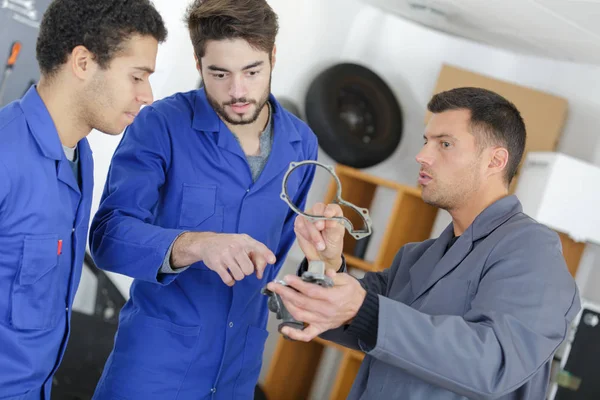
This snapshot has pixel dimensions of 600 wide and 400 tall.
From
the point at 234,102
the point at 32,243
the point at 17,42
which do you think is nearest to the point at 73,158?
the point at 32,243

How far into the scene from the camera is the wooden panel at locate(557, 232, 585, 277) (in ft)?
12.4

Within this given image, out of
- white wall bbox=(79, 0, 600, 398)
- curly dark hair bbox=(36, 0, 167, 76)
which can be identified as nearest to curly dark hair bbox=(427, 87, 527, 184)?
curly dark hair bbox=(36, 0, 167, 76)

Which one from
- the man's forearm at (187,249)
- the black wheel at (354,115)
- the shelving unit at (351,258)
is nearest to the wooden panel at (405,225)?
the shelving unit at (351,258)

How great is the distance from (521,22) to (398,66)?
4.64 ft

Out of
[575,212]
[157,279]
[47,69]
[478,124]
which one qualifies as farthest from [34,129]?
[575,212]

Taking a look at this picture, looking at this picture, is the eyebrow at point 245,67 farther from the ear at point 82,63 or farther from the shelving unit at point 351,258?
the shelving unit at point 351,258

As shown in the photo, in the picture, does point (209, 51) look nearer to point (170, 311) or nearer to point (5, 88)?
point (170, 311)

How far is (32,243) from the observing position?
4.94 feet

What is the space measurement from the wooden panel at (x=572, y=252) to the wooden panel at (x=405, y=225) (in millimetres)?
808

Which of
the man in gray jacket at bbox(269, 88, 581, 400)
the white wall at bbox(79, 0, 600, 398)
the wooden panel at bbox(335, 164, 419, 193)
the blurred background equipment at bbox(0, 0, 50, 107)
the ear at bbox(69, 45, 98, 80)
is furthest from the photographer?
the wooden panel at bbox(335, 164, 419, 193)

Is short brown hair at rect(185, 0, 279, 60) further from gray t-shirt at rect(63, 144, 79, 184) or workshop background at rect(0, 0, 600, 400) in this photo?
workshop background at rect(0, 0, 600, 400)

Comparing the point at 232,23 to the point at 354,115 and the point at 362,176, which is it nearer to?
the point at 362,176

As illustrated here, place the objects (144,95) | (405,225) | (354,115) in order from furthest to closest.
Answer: (354,115) → (405,225) → (144,95)

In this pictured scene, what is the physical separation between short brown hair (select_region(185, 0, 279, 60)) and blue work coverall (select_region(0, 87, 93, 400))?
52cm
